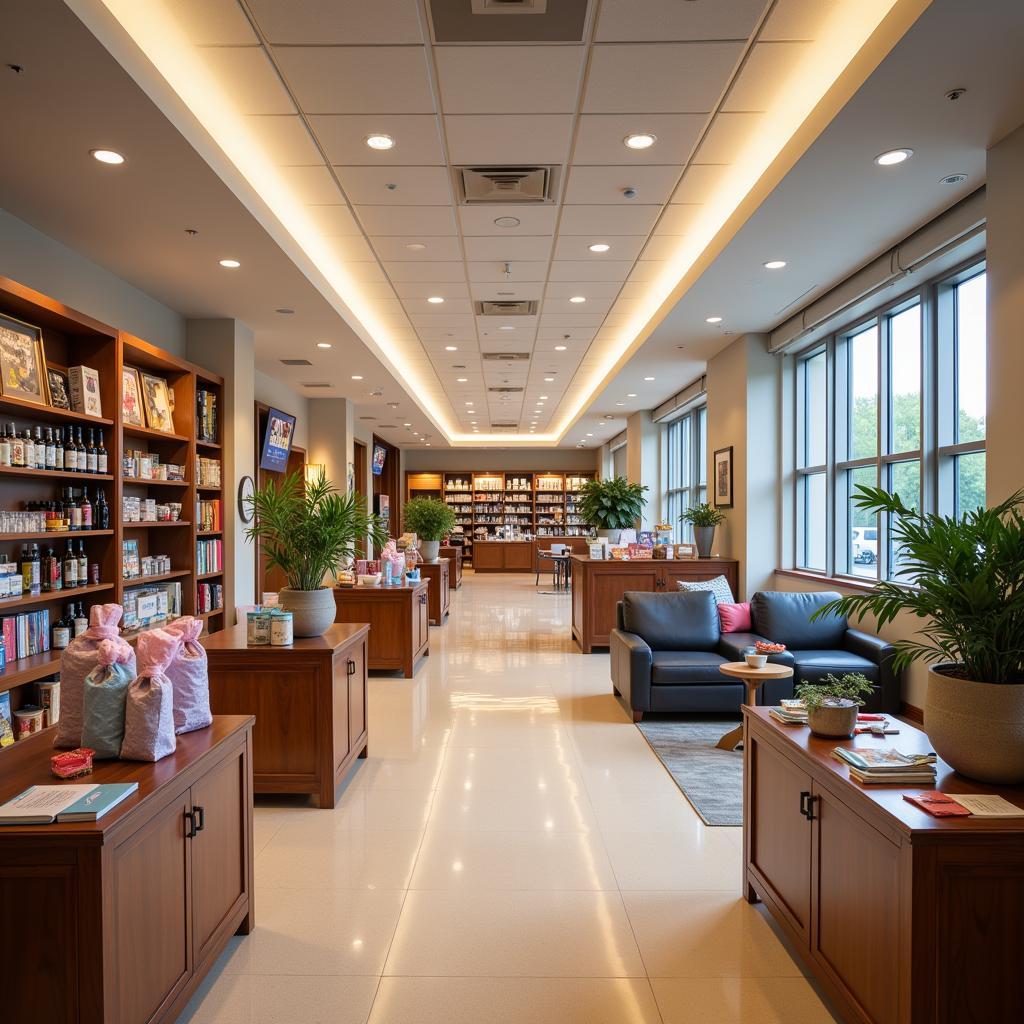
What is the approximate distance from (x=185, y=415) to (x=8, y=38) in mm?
3849

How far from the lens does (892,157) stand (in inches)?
165

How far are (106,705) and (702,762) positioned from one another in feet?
12.3

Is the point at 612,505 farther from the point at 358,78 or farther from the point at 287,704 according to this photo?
the point at 358,78

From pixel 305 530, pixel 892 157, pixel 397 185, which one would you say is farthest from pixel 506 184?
pixel 305 530

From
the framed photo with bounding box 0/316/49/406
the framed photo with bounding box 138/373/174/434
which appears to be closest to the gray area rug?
the framed photo with bounding box 0/316/49/406

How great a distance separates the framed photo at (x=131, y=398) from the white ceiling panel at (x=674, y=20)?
3.94 metres

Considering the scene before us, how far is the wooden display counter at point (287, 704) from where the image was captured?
4.04m

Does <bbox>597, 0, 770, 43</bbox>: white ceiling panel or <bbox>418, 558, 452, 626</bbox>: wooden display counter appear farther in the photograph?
<bbox>418, 558, 452, 626</bbox>: wooden display counter

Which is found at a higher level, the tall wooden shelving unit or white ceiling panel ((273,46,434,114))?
white ceiling panel ((273,46,434,114))

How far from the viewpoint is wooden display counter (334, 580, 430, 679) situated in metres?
7.58

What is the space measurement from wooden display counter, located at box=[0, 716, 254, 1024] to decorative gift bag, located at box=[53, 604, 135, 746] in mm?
108

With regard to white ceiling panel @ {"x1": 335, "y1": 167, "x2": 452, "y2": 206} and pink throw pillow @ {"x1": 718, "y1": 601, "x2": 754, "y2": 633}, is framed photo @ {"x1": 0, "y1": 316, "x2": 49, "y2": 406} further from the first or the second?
pink throw pillow @ {"x1": 718, "y1": 601, "x2": 754, "y2": 633}

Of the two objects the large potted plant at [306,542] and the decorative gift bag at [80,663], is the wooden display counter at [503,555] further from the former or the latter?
the decorative gift bag at [80,663]

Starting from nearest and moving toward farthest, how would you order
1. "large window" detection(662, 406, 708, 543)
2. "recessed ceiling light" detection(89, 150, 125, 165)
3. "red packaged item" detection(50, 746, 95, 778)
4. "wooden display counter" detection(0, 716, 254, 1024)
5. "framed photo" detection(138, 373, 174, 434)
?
1. "wooden display counter" detection(0, 716, 254, 1024)
2. "red packaged item" detection(50, 746, 95, 778)
3. "recessed ceiling light" detection(89, 150, 125, 165)
4. "framed photo" detection(138, 373, 174, 434)
5. "large window" detection(662, 406, 708, 543)
